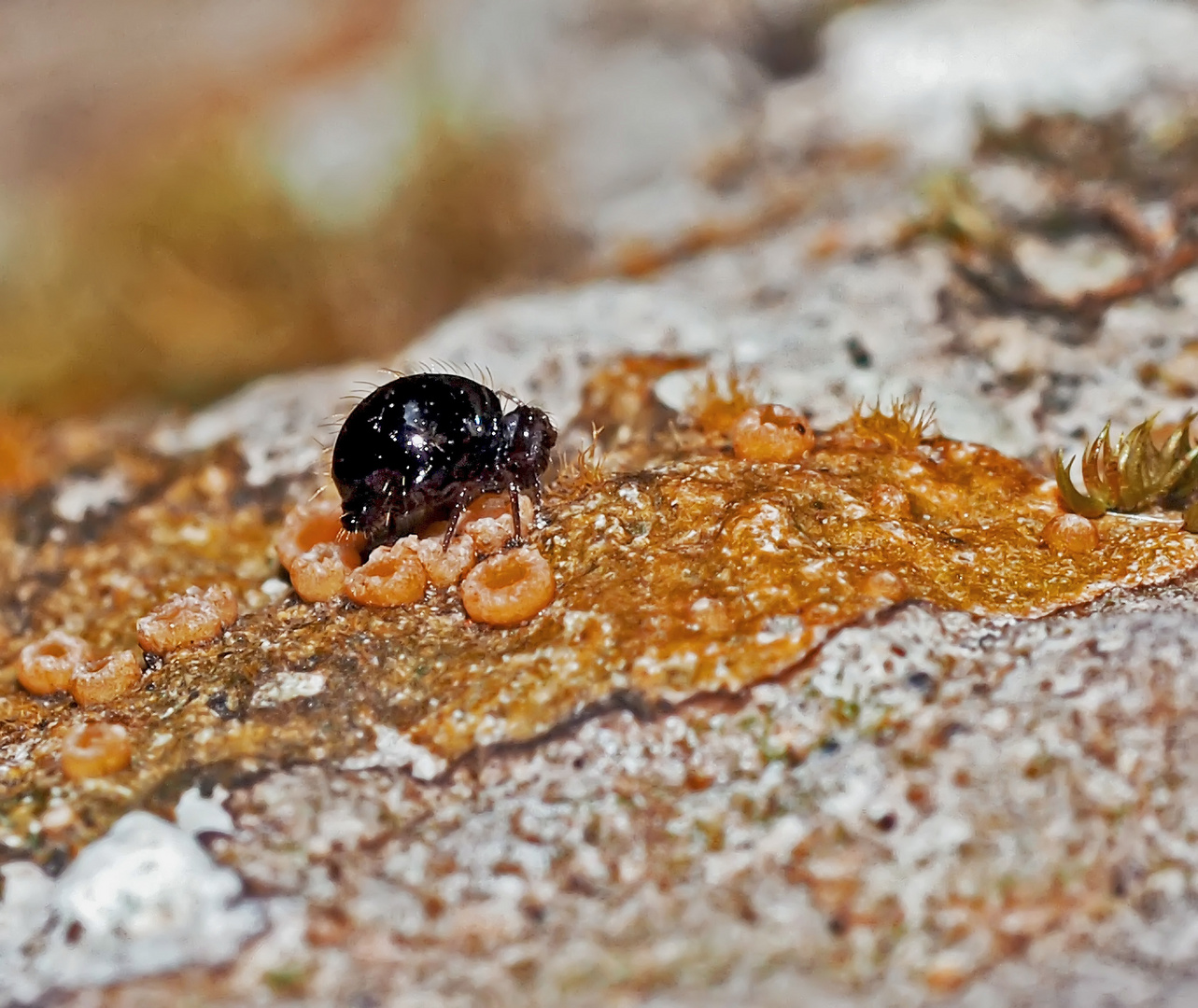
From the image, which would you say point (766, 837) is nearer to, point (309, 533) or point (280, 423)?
point (309, 533)

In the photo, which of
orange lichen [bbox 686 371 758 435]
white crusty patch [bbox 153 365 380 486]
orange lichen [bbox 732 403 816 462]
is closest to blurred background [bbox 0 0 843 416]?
white crusty patch [bbox 153 365 380 486]

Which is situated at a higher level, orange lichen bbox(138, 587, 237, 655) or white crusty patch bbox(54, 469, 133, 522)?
white crusty patch bbox(54, 469, 133, 522)

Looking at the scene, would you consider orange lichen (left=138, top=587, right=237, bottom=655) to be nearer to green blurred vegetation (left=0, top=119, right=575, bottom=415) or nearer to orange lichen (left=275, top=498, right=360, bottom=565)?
orange lichen (left=275, top=498, right=360, bottom=565)

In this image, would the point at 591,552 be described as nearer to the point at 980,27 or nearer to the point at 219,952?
the point at 219,952

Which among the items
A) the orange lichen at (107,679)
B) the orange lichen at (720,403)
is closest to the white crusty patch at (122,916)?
the orange lichen at (107,679)

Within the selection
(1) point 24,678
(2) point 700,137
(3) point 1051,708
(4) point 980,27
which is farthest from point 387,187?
(3) point 1051,708

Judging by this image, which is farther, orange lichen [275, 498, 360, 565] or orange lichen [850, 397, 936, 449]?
orange lichen [850, 397, 936, 449]

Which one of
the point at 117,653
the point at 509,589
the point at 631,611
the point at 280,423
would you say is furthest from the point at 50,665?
the point at 631,611

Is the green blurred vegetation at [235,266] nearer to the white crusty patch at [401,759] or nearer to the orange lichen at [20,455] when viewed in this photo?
the orange lichen at [20,455]
